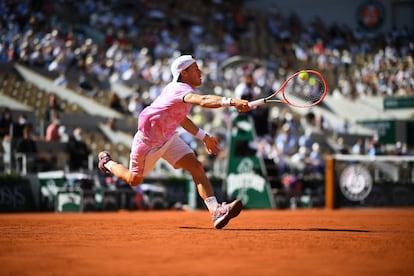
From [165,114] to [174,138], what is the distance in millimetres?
540

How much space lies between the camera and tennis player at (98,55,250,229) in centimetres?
940

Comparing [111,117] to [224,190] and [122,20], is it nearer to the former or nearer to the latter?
[224,190]

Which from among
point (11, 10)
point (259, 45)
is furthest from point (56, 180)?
point (259, 45)

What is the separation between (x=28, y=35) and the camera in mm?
25891

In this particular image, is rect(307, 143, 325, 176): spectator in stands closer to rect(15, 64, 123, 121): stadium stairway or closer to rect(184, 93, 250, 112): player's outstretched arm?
rect(15, 64, 123, 121): stadium stairway

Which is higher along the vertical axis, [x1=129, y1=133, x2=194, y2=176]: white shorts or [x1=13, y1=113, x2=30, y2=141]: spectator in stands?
[x1=13, y1=113, x2=30, y2=141]: spectator in stands

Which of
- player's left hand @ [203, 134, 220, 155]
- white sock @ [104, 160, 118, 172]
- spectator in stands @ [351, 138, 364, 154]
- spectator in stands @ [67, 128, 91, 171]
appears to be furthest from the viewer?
spectator in stands @ [351, 138, 364, 154]

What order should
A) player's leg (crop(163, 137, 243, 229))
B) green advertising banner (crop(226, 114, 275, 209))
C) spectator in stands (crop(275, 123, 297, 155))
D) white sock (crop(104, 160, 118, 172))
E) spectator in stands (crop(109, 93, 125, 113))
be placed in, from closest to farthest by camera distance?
1. player's leg (crop(163, 137, 243, 229))
2. white sock (crop(104, 160, 118, 172))
3. green advertising banner (crop(226, 114, 275, 209))
4. spectator in stands (crop(109, 93, 125, 113))
5. spectator in stands (crop(275, 123, 297, 155))

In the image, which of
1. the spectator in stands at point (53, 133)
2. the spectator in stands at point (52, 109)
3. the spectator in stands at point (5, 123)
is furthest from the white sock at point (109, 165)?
the spectator in stands at point (52, 109)

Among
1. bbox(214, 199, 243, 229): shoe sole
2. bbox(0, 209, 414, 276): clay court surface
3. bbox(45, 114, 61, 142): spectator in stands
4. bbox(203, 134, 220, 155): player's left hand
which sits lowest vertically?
bbox(0, 209, 414, 276): clay court surface

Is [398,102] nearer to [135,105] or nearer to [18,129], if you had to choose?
[135,105]

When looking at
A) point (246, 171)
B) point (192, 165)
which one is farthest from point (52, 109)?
point (192, 165)

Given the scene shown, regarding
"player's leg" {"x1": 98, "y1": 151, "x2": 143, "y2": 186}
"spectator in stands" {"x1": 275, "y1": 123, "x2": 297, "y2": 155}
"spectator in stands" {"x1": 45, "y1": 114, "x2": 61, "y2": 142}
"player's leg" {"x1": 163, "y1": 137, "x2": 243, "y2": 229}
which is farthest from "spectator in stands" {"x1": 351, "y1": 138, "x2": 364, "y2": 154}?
"player's leg" {"x1": 163, "y1": 137, "x2": 243, "y2": 229}

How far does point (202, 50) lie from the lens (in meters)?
32.7
